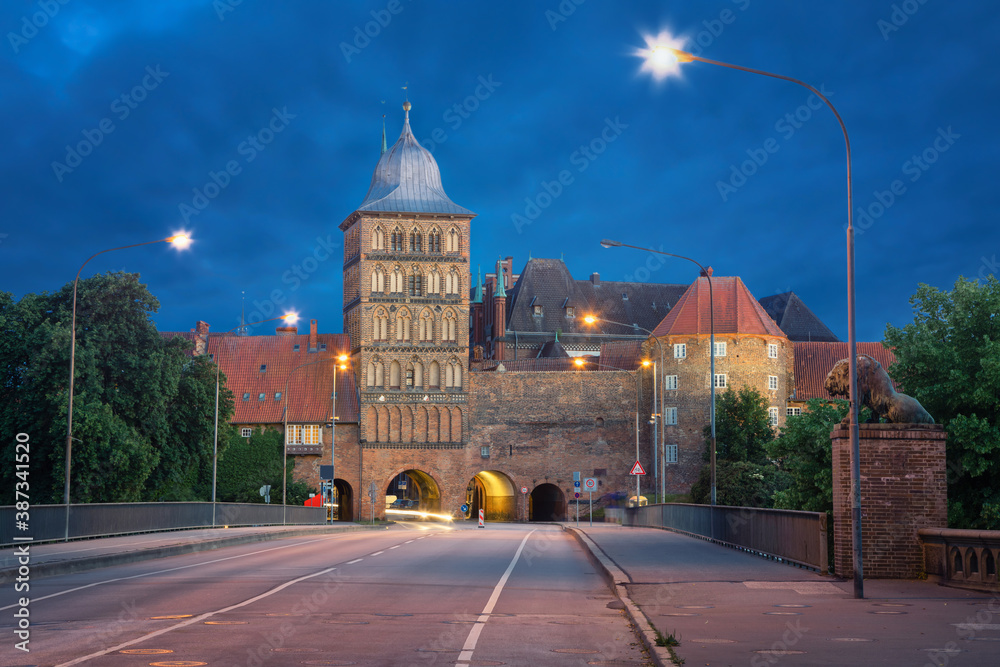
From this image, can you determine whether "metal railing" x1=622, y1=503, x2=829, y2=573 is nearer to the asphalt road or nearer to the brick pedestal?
the brick pedestal

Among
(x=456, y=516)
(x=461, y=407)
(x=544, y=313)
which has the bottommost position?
(x=456, y=516)

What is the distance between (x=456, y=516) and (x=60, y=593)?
68.8 metres

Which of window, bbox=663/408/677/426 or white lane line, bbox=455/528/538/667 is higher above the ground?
window, bbox=663/408/677/426

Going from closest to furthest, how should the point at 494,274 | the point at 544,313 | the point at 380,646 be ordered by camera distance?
the point at 380,646
the point at 544,313
the point at 494,274

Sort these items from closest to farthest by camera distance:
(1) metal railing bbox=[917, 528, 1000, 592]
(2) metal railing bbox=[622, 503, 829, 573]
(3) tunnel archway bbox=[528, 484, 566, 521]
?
1. (1) metal railing bbox=[917, 528, 1000, 592]
2. (2) metal railing bbox=[622, 503, 829, 573]
3. (3) tunnel archway bbox=[528, 484, 566, 521]

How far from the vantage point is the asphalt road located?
10891 millimetres

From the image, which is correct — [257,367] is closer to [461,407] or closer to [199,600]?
[461,407]

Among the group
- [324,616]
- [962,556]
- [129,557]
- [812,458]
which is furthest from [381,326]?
[324,616]

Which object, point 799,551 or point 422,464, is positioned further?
point 422,464

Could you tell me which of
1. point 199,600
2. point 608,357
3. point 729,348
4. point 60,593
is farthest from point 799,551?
point 608,357

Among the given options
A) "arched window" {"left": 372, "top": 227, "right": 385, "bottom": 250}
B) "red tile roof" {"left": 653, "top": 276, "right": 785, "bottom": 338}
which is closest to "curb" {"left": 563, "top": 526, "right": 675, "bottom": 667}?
"red tile roof" {"left": 653, "top": 276, "right": 785, "bottom": 338}

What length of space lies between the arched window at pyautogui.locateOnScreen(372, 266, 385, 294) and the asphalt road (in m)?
62.4

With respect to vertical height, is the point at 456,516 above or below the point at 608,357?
below

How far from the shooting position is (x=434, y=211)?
8819 cm
